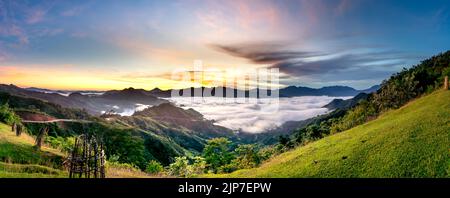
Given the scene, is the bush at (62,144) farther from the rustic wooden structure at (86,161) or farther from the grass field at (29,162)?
the rustic wooden structure at (86,161)

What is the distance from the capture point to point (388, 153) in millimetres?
10320

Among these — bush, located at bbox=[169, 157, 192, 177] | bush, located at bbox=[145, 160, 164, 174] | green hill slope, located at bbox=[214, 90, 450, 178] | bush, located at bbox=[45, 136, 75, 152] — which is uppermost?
green hill slope, located at bbox=[214, 90, 450, 178]

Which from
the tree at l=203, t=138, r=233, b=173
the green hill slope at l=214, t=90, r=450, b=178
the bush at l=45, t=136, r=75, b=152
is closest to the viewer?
the green hill slope at l=214, t=90, r=450, b=178

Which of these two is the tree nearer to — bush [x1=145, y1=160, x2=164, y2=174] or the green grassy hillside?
bush [x1=145, y1=160, x2=164, y2=174]

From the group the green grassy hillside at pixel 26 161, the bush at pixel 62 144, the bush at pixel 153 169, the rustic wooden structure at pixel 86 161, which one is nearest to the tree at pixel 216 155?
the bush at pixel 153 169

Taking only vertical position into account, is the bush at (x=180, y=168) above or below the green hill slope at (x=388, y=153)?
below

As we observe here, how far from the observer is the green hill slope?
9.41 metres

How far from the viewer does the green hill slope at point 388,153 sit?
30.9ft

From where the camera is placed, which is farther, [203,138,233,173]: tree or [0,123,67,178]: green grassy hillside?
[203,138,233,173]: tree

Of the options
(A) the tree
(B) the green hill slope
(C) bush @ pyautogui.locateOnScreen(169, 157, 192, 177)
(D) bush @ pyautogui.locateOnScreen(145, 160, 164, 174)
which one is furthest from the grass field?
(A) the tree
